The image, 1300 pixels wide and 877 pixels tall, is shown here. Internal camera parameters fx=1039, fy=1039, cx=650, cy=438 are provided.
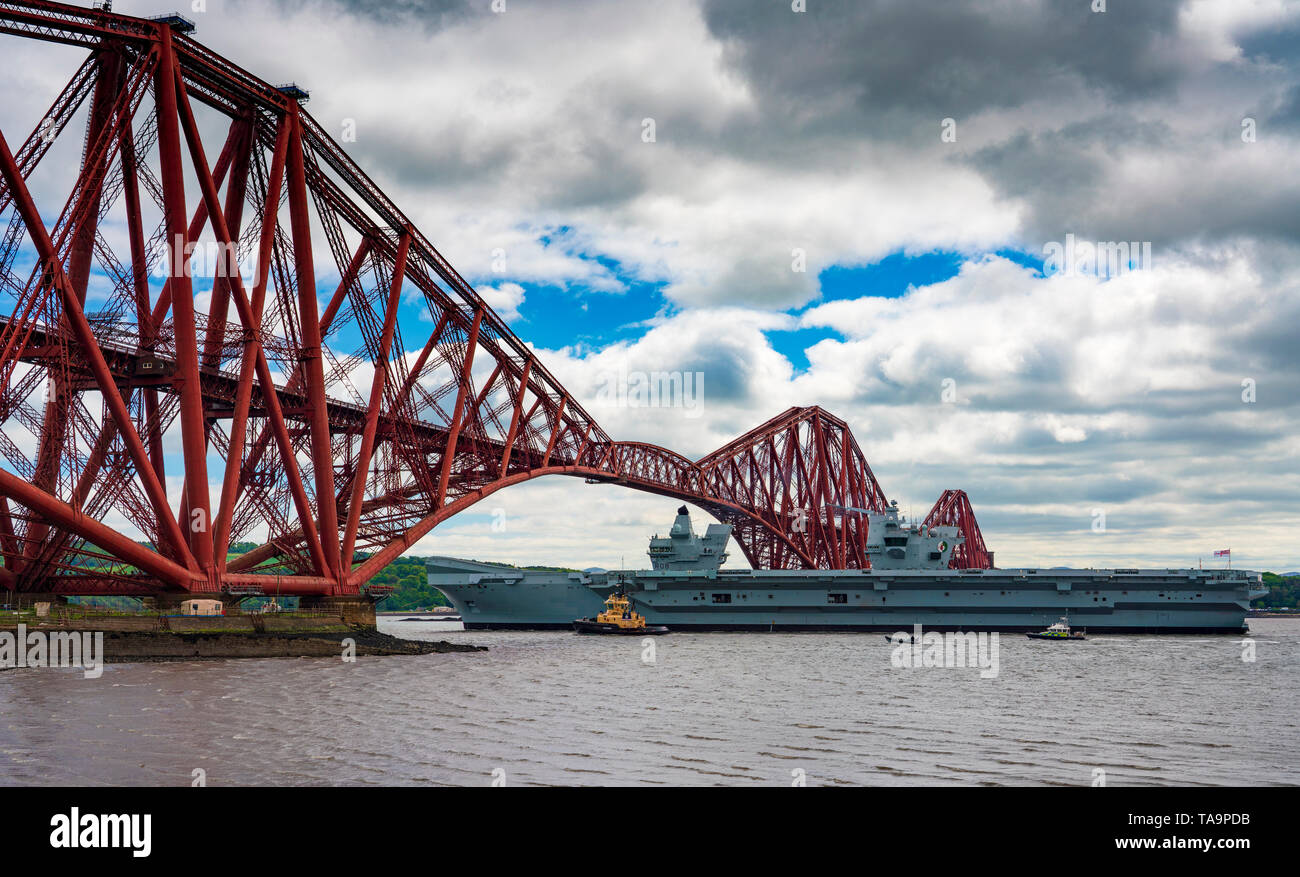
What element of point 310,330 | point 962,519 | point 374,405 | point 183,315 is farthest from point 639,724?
point 962,519

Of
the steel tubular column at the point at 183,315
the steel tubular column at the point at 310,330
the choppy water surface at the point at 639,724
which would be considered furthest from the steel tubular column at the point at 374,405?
the steel tubular column at the point at 183,315

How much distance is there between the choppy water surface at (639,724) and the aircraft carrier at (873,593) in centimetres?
2810

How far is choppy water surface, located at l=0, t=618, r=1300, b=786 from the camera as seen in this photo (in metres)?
18.5

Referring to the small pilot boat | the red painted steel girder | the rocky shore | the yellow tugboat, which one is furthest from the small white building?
the red painted steel girder

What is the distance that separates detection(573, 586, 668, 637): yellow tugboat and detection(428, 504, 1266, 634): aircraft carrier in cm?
417

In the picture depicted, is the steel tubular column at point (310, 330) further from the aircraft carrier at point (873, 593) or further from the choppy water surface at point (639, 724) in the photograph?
the aircraft carrier at point (873, 593)

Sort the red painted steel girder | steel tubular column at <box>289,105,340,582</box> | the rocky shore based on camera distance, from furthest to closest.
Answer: the red painted steel girder
steel tubular column at <box>289,105,340,582</box>
the rocky shore

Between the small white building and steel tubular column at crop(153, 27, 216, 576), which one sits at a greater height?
steel tubular column at crop(153, 27, 216, 576)

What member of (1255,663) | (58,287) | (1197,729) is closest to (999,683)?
(1197,729)

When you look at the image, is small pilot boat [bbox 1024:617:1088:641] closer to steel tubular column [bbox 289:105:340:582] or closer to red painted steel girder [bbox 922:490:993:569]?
steel tubular column [bbox 289:105:340:582]

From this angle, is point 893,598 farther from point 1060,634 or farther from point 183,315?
point 183,315

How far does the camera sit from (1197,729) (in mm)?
25109
